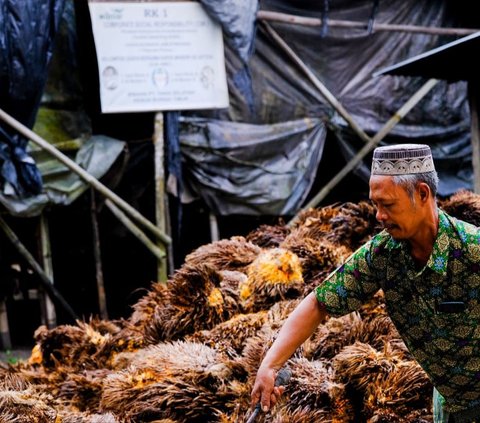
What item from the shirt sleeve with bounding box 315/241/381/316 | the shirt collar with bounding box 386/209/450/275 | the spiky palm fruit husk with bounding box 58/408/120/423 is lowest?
the spiky palm fruit husk with bounding box 58/408/120/423

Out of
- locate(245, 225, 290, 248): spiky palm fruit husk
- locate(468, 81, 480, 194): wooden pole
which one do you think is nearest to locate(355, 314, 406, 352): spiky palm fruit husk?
locate(245, 225, 290, 248): spiky palm fruit husk

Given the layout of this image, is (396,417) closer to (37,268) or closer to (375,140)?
(37,268)

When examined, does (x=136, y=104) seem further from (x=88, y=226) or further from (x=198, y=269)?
(x=198, y=269)

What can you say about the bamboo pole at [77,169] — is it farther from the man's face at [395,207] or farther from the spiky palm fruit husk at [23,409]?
the man's face at [395,207]

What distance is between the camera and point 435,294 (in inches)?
98.3

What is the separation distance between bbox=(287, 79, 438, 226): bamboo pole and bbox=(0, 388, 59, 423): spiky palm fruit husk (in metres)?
4.88

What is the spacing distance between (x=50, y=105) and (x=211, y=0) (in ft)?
5.88

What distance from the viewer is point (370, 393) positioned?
127 inches

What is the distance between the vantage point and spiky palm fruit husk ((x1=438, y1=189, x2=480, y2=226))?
14.4ft

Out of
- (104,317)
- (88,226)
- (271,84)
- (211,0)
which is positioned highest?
Result: (211,0)

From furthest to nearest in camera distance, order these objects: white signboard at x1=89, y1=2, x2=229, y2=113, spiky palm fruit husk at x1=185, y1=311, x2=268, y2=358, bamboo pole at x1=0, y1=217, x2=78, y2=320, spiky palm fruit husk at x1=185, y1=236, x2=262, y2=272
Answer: white signboard at x1=89, y1=2, x2=229, y2=113
bamboo pole at x1=0, y1=217, x2=78, y2=320
spiky palm fruit husk at x1=185, y1=236, x2=262, y2=272
spiky palm fruit husk at x1=185, y1=311, x2=268, y2=358

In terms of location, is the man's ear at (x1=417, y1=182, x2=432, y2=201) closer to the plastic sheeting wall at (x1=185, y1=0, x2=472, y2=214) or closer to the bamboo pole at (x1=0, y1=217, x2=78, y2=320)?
the bamboo pole at (x1=0, y1=217, x2=78, y2=320)

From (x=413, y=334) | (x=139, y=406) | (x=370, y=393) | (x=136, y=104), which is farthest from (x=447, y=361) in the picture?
(x=136, y=104)

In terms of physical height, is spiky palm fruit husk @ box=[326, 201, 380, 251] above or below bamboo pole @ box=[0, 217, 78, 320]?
above
